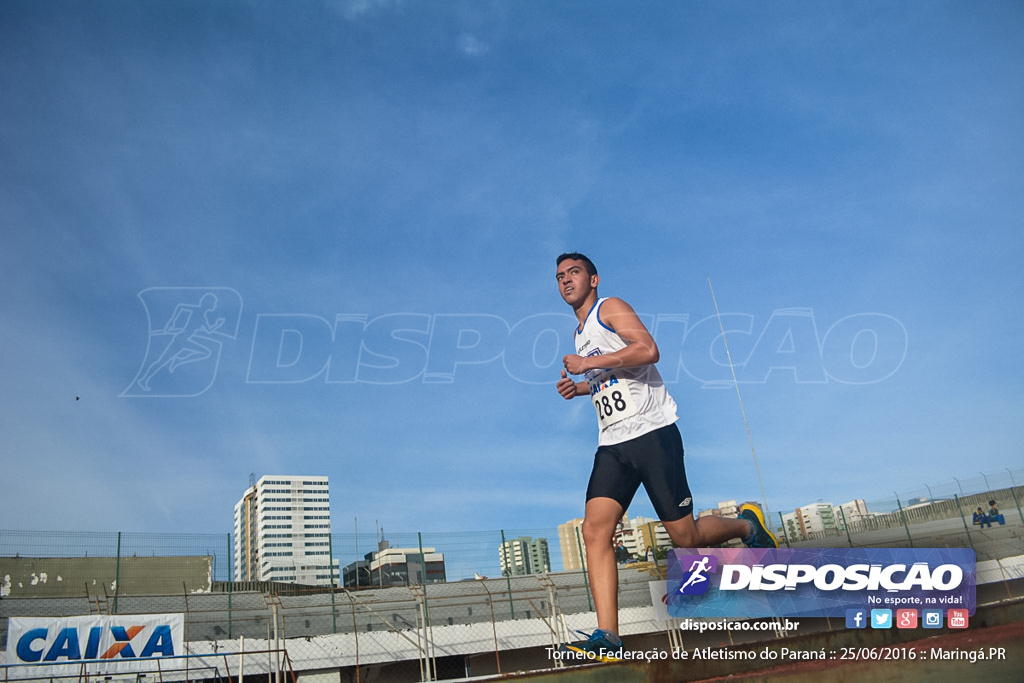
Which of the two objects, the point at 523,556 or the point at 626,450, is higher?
the point at 523,556

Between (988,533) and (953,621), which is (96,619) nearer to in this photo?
(953,621)

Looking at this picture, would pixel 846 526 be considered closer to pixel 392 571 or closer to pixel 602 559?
pixel 392 571

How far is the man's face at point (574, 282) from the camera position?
6.21 m

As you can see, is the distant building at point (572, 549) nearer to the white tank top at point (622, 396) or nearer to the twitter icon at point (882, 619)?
the white tank top at point (622, 396)

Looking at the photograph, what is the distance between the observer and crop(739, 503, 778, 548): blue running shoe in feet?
18.6

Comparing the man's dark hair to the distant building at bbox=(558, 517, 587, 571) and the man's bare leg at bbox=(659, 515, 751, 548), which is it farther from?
the distant building at bbox=(558, 517, 587, 571)

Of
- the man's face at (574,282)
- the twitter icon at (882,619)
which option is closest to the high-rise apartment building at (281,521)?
the man's face at (574,282)

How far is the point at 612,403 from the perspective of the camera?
216 inches

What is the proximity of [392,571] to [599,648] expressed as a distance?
66.6 ft

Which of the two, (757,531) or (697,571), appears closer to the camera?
(697,571)

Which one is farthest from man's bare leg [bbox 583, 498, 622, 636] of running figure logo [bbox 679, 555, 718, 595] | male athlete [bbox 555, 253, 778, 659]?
running figure logo [bbox 679, 555, 718, 595]

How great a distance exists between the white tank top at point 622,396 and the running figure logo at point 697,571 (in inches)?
44.8

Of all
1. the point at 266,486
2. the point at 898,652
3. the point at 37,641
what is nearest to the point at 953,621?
the point at 898,652

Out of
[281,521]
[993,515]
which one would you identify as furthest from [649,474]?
[281,521]
